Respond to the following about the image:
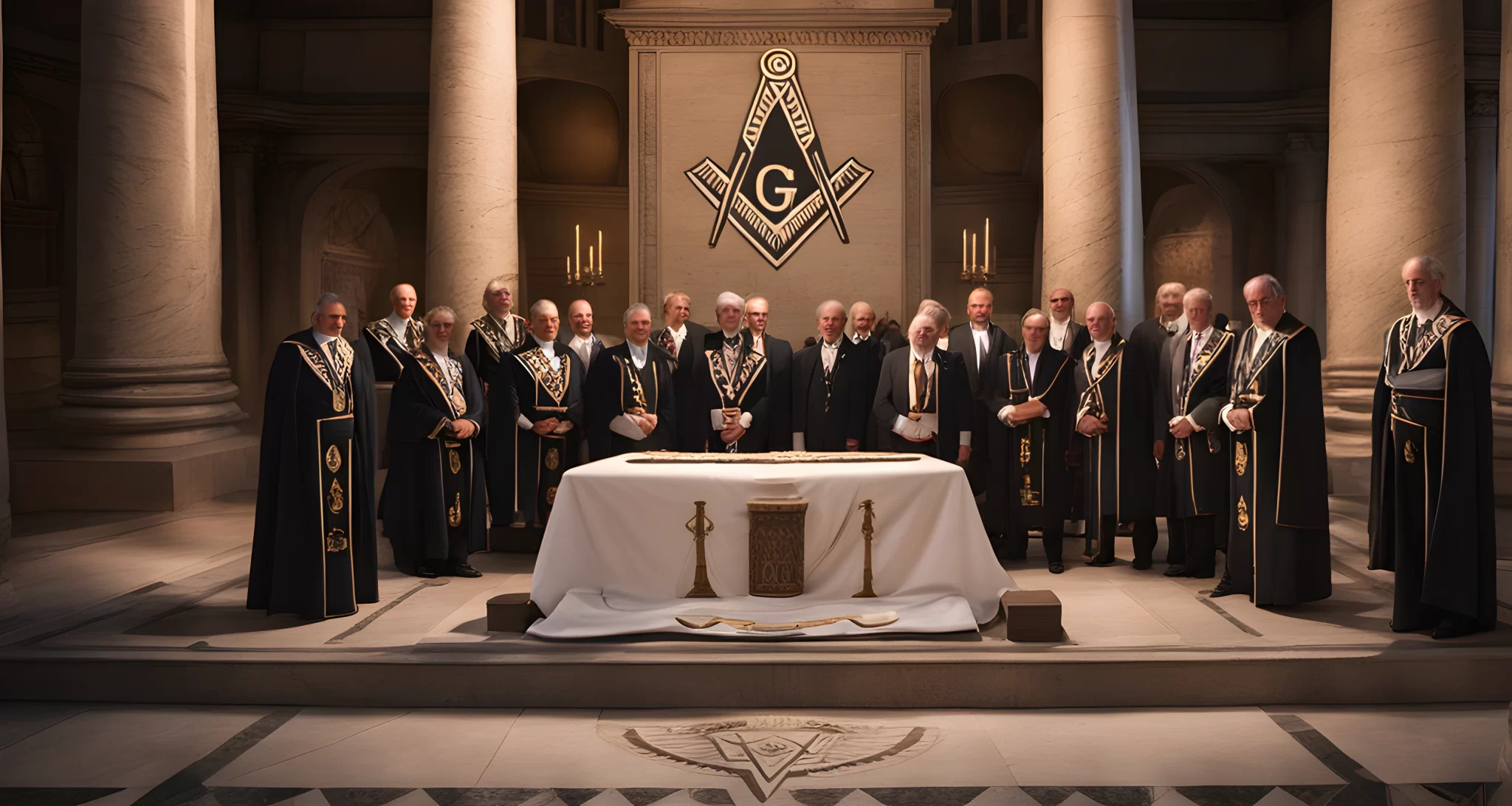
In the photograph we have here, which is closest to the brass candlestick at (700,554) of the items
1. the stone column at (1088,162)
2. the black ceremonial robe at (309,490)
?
the black ceremonial robe at (309,490)

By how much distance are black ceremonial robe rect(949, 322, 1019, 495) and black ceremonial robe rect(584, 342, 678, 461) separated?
1864 millimetres

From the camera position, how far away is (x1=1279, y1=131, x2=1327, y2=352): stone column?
1331 centimetres

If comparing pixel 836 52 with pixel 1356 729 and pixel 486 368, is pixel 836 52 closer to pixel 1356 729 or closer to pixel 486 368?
pixel 486 368

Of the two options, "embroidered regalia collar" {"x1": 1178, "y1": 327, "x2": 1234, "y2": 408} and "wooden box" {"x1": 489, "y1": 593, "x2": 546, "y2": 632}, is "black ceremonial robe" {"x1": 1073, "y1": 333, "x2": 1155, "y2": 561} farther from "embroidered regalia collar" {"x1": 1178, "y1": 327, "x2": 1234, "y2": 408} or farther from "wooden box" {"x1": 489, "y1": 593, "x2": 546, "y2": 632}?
"wooden box" {"x1": 489, "y1": 593, "x2": 546, "y2": 632}

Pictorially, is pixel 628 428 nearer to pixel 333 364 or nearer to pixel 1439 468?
pixel 333 364

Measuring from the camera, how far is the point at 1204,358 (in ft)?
20.1

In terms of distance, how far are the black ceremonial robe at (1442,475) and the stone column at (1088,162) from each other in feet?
12.2

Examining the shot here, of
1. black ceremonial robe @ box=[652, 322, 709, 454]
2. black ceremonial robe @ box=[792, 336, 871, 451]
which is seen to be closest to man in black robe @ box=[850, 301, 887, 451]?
black ceremonial robe @ box=[792, 336, 871, 451]

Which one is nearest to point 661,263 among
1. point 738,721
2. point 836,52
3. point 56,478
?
point 836,52

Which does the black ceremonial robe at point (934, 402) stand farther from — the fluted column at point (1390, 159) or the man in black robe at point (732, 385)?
the fluted column at point (1390, 159)

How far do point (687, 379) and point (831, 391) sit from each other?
0.94 m

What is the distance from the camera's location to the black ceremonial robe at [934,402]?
21.7 feet

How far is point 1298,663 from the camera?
4512mm

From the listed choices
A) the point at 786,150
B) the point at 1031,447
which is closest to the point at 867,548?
the point at 1031,447
